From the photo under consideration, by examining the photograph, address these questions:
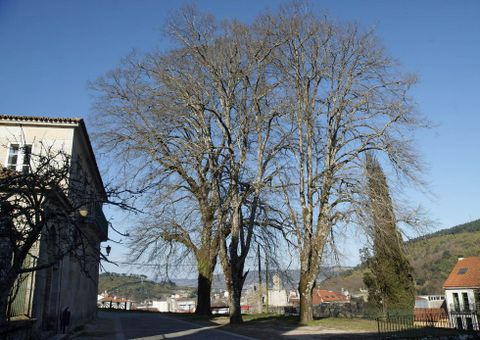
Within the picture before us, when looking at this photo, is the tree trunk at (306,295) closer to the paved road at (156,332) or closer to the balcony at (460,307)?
the paved road at (156,332)

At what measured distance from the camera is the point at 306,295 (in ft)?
67.0

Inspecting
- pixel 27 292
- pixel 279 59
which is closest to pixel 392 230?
pixel 279 59

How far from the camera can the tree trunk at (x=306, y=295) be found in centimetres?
2000

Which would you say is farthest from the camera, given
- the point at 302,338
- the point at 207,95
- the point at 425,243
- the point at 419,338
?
the point at 207,95

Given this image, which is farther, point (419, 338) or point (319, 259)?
point (319, 259)

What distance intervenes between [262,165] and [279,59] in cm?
560

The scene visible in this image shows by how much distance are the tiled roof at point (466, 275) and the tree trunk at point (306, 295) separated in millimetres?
27239

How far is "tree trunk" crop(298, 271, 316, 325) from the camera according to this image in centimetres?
2000

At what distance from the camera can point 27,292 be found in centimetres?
1229

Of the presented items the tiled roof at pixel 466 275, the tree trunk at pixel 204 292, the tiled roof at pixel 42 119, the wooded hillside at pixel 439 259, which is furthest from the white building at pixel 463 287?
the tiled roof at pixel 42 119

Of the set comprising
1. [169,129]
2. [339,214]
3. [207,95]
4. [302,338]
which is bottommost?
[302,338]

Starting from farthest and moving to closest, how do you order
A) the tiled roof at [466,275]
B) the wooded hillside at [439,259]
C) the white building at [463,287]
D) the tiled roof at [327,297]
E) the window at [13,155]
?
the tiled roof at [327,297]
the wooded hillside at [439,259]
the tiled roof at [466,275]
the white building at [463,287]
the window at [13,155]

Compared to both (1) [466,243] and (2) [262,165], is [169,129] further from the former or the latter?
(1) [466,243]

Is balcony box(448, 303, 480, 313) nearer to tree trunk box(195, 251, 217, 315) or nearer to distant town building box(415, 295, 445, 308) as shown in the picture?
distant town building box(415, 295, 445, 308)
